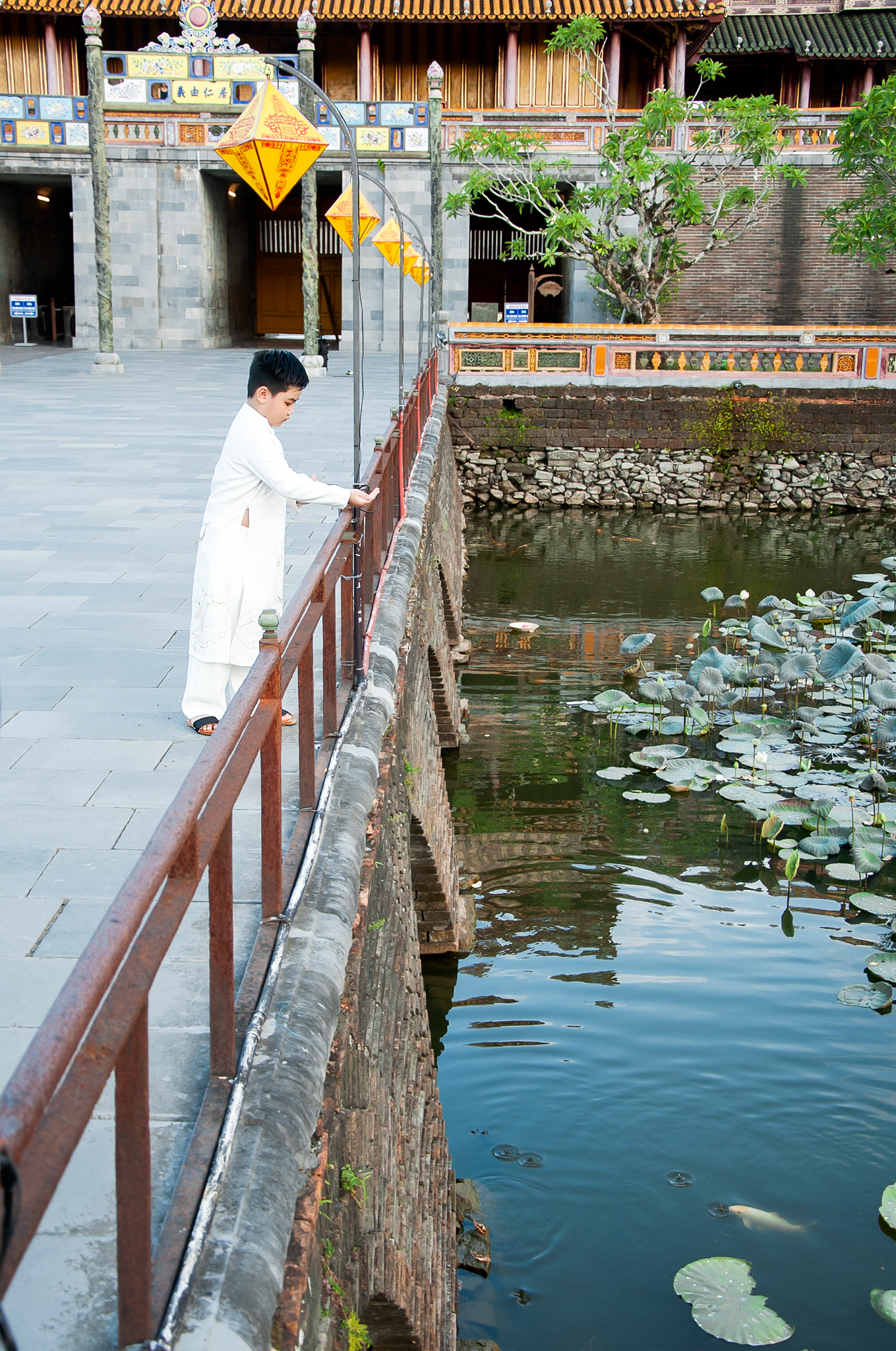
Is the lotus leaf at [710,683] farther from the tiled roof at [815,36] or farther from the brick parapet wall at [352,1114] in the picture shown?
the tiled roof at [815,36]

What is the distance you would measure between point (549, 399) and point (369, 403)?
5.24m

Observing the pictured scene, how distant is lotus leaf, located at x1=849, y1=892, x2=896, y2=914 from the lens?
23.1 feet

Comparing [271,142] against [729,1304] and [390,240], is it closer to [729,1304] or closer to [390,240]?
[390,240]

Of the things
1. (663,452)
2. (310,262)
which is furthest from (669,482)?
(310,262)

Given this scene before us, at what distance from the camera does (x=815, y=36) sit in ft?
83.1

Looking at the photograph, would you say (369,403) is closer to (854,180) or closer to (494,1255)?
(494,1255)

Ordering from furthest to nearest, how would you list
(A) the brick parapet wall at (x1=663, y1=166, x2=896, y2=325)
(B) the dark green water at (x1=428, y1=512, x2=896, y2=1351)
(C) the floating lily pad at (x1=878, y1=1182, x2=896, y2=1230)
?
1. (A) the brick parapet wall at (x1=663, y1=166, x2=896, y2=325)
2. (C) the floating lily pad at (x1=878, y1=1182, x2=896, y2=1230)
3. (B) the dark green water at (x1=428, y1=512, x2=896, y2=1351)

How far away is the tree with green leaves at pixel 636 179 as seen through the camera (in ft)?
59.7

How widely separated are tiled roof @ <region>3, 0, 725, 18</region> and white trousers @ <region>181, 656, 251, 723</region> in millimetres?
21357

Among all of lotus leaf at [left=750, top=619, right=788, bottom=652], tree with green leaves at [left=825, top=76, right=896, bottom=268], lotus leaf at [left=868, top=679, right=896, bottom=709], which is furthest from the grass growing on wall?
lotus leaf at [left=868, top=679, right=896, bottom=709]

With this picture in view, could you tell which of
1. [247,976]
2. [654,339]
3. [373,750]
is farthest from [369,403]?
[247,976]

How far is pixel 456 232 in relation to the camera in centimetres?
2281

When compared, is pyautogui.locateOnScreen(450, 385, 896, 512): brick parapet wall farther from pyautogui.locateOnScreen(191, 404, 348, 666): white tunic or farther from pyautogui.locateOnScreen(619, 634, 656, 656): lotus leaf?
pyautogui.locateOnScreen(191, 404, 348, 666): white tunic

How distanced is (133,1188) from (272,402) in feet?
9.79
